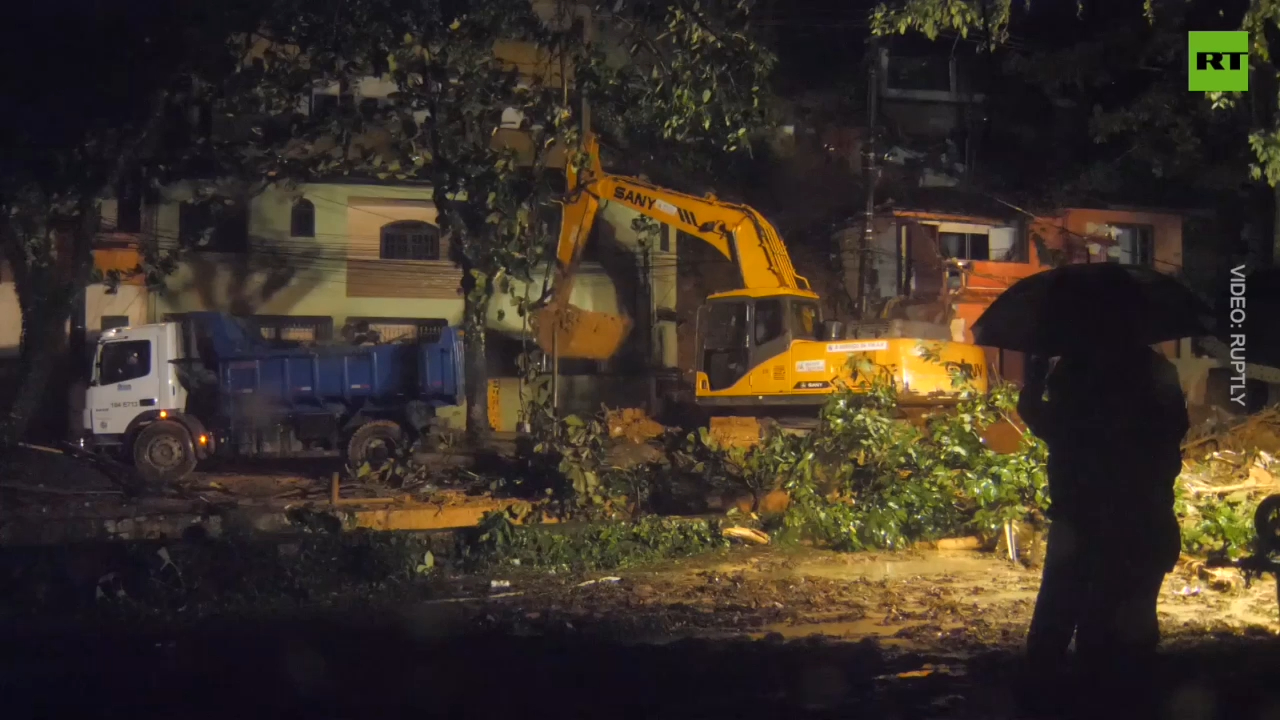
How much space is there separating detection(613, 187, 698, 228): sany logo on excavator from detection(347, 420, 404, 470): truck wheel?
17.2ft

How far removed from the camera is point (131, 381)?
55.7 feet

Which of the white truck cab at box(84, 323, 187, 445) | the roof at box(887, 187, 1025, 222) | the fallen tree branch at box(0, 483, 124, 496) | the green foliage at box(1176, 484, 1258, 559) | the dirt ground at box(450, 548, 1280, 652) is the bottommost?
the dirt ground at box(450, 548, 1280, 652)

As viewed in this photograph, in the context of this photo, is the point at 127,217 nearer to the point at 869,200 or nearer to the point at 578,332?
the point at 578,332

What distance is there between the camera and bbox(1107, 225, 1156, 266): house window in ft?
79.1

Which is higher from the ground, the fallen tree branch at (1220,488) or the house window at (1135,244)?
the house window at (1135,244)

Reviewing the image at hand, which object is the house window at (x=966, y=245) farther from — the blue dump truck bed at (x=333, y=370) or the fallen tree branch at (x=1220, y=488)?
the fallen tree branch at (x=1220, y=488)

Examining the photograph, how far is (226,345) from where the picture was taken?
54.9ft

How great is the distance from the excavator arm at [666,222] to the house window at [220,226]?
7.25m

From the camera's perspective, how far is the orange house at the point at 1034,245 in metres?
22.8

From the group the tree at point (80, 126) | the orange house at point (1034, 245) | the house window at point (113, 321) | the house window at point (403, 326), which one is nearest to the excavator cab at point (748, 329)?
the orange house at point (1034, 245)

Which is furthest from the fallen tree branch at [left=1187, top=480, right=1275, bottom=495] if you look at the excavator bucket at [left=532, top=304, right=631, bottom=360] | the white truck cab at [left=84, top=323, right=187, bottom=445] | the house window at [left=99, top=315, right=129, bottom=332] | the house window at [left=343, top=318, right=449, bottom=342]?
the house window at [left=99, top=315, right=129, bottom=332]

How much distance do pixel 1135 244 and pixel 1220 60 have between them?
10901 mm

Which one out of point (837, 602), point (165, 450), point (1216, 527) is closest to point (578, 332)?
point (165, 450)

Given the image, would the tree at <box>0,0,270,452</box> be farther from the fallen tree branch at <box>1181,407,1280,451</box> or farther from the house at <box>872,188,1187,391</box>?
the house at <box>872,188,1187,391</box>
